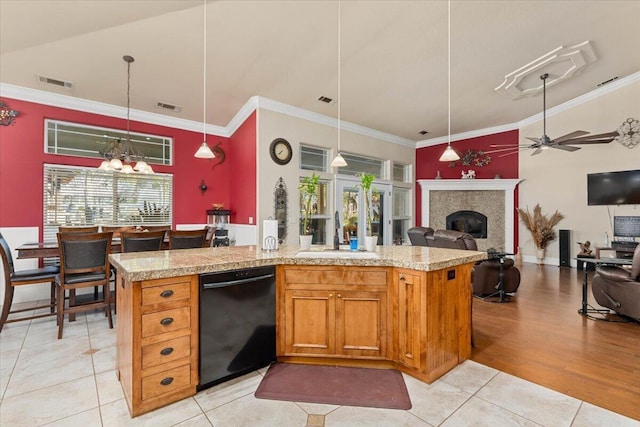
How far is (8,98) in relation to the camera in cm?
459

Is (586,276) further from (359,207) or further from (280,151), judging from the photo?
(280,151)

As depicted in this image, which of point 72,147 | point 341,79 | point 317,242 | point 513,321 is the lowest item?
point 513,321

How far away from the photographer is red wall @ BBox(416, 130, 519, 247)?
7.59 metres

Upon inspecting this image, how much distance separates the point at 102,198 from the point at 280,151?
3.34 m

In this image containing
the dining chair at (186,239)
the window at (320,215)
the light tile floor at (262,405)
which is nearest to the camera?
the light tile floor at (262,405)

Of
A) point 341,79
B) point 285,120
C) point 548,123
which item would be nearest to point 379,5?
point 341,79

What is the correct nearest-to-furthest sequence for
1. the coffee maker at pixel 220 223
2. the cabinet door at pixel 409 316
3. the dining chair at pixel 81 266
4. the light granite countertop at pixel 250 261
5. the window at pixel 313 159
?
1. the light granite countertop at pixel 250 261
2. the cabinet door at pixel 409 316
3. the dining chair at pixel 81 266
4. the coffee maker at pixel 220 223
5. the window at pixel 313 159

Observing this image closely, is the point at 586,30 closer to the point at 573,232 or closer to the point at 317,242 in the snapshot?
the point at 573,232

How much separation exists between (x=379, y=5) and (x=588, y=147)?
6059 millimetres

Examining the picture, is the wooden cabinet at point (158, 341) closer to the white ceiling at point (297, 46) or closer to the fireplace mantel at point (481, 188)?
the white ceiling at point (297, 46)

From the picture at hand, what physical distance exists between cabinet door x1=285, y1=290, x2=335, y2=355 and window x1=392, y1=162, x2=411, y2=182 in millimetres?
6492

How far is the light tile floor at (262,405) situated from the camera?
5.90 ft

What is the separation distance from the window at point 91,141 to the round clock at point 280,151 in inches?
88.2

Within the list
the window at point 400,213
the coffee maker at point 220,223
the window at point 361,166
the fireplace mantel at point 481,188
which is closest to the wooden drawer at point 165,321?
the coffee maker at point 220,223
